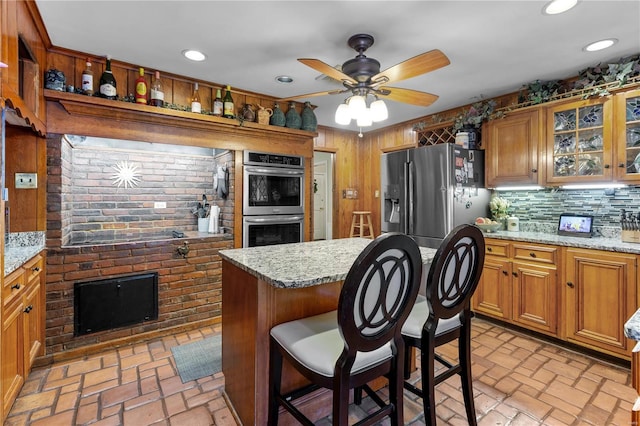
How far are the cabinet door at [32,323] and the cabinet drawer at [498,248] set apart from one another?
3781 millimetres

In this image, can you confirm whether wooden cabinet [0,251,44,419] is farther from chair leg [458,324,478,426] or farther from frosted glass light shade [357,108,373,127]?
chair leg [458,324,478,426]

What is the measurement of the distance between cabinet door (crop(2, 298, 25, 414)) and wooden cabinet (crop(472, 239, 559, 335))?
3685 mm

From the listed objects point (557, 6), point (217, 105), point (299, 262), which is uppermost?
point (557, 6)

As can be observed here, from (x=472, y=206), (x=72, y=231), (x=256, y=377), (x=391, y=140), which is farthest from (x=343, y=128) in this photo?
(x=256, y=377)

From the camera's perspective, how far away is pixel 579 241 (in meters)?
2.65

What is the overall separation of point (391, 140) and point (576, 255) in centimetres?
289

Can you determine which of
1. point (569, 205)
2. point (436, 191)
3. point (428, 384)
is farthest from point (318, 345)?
point (569, 205)

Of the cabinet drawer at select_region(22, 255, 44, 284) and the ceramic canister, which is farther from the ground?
the ceramic canister

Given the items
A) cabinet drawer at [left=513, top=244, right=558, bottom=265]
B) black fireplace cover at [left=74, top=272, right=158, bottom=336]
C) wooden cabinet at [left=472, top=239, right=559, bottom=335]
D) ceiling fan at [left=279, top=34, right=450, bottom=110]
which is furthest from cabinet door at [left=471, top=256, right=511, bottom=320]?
black fireplace cover at [left=74, top=272, right=158, bottom=336]

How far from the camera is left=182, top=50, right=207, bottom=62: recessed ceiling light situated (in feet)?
8.06

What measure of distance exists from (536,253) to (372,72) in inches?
86.6

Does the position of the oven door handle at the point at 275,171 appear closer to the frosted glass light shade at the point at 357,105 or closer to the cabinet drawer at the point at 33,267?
the frosted glass light shade at the point at 357,105

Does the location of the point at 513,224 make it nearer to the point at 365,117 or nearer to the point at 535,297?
the point at 535,297

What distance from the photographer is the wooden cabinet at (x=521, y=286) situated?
2746 mm
